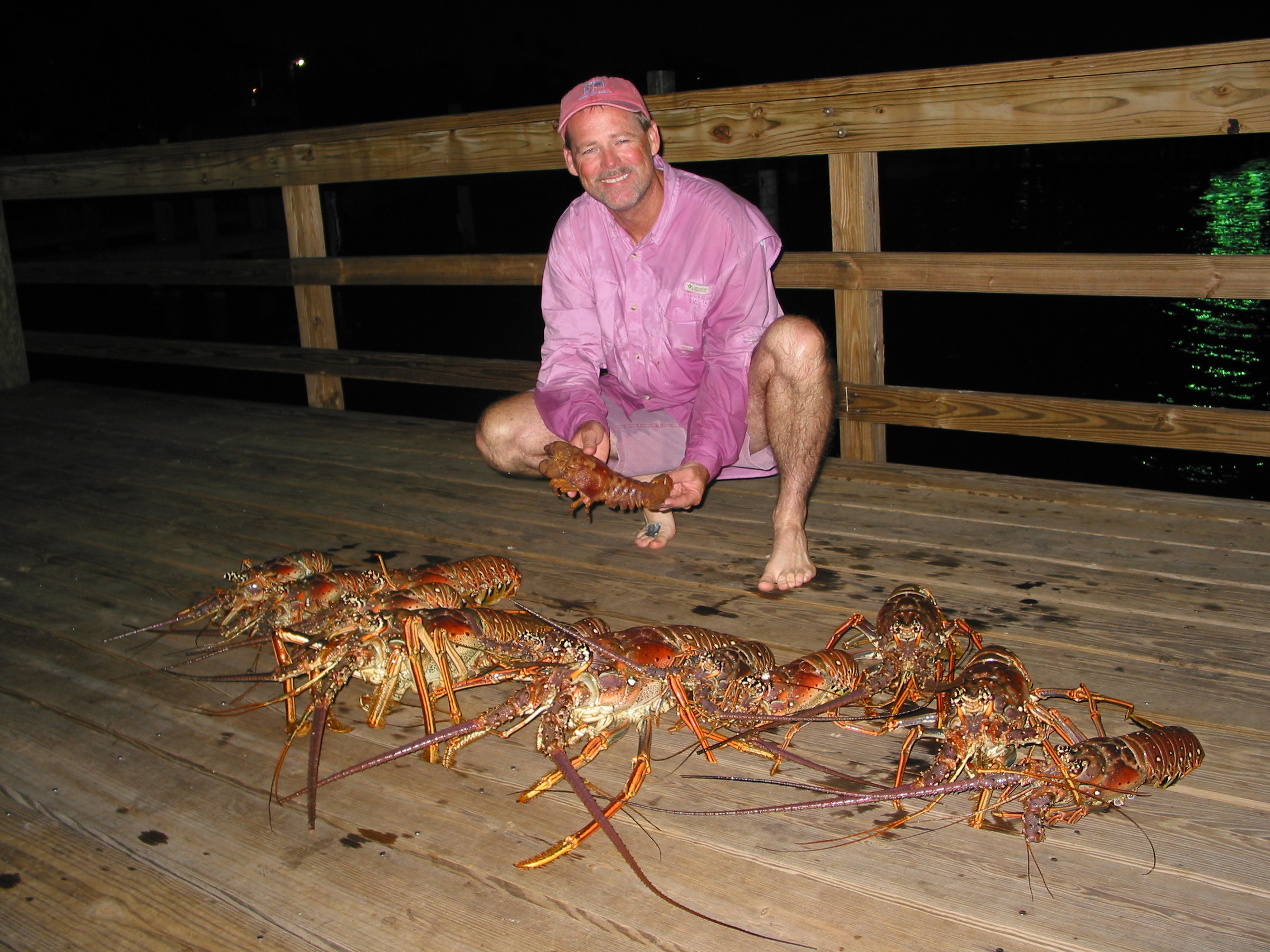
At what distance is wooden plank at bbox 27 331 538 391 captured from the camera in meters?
4.83

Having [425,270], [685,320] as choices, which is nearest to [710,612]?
[685,320]

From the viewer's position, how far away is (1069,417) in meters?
3.53

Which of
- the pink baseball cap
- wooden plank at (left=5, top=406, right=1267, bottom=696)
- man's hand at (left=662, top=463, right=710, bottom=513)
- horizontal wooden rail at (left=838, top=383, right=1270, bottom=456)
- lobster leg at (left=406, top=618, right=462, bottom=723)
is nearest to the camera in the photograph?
lobster leg at (left=406, top=618, right=462, bottom=723)

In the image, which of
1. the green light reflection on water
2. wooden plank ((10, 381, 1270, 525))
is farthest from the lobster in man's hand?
the green light reflection on water

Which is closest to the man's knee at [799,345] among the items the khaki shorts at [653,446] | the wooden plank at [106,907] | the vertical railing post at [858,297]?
the khaki shorts at [653,446]

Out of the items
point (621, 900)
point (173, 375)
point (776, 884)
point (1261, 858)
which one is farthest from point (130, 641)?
point (173, 375)

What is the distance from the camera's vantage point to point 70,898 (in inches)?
69.4

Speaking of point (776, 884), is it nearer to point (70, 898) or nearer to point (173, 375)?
point (70, 898)

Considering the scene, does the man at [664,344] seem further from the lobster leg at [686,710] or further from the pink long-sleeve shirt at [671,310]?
the lobster leg at [686,710]

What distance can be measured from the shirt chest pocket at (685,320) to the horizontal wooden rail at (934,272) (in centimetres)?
77

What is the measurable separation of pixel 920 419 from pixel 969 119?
1062 mm

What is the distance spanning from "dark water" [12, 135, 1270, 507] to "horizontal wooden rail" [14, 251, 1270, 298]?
1.36ft

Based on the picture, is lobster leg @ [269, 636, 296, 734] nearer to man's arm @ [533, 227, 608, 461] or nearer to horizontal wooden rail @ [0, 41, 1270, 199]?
man's arm @ [533, 227, 608, 461]

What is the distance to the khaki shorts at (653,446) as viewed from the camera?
3379mm
